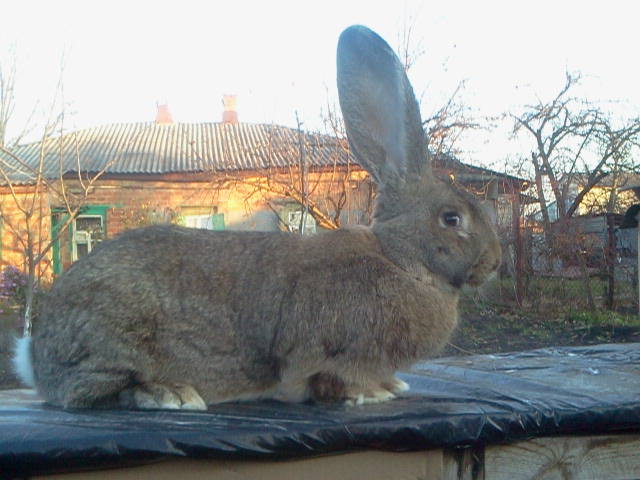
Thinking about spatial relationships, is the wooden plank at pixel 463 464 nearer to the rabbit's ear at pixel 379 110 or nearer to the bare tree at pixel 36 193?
the rabbit's ear at pixel 379 110

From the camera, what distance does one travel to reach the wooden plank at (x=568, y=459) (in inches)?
102

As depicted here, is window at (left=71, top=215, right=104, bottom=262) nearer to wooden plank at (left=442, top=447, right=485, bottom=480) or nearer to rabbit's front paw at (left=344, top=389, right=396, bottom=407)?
rabbit's front paw at (left=344, top=389, right=396, bottom=407)

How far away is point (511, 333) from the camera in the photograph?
11586mm

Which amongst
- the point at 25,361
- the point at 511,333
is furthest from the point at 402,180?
the point at 511,333

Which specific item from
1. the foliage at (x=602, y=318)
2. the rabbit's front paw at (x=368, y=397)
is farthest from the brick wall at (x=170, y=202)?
the rabbit's front paw at (x=368, y=397)

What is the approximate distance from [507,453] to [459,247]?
0.83m

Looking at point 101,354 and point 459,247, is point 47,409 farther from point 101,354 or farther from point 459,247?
point 459,247

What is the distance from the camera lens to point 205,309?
281 cm

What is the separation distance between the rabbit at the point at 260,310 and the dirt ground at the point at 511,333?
6725 mm

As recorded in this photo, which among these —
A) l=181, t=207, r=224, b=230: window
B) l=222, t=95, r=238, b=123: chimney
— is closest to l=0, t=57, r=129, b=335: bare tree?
l=181, t=207, r=224, b=230: window

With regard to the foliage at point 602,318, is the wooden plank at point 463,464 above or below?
below

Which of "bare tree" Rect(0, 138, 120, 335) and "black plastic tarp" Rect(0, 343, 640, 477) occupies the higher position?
"bare tree" Rect(0, 138, 120, 335)

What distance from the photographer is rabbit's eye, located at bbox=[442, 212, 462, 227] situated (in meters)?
3.04

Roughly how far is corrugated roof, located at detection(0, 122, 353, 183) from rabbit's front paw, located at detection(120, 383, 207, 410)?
10156 mm
